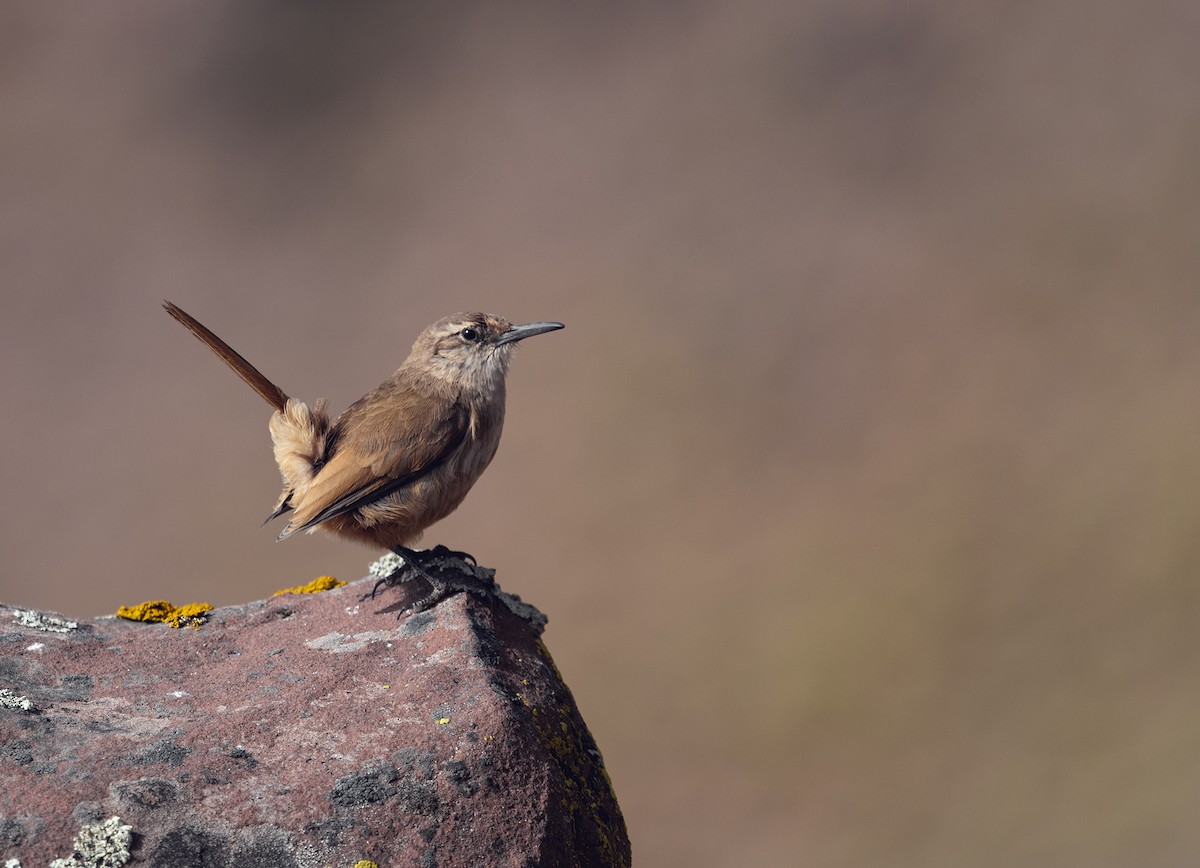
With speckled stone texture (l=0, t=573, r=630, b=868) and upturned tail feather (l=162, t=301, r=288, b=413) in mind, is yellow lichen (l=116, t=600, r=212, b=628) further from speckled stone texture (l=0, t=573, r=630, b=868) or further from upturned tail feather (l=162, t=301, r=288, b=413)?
upturned tail feather (l=162, t=301, r=288, b=413)

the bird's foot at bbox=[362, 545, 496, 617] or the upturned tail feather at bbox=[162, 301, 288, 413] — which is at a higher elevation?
the upturned tail feather at bbox=[162, 301, 288, 413]

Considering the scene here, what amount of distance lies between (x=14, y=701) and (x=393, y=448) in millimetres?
1646

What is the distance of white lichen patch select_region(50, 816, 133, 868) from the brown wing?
1.67 m

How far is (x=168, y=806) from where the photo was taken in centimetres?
271

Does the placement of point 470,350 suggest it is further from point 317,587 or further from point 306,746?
point 306,746

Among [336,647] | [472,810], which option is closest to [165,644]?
[336,647]

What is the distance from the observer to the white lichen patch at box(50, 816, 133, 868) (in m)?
2.49

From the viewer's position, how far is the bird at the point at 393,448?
14.0 feet

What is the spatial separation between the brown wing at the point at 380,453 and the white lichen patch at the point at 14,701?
120 cm

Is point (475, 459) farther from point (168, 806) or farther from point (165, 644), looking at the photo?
point (168, 806)

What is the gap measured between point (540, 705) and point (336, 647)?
0.79m

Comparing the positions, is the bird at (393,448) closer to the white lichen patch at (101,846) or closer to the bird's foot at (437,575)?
the bird's foot at (437,575)

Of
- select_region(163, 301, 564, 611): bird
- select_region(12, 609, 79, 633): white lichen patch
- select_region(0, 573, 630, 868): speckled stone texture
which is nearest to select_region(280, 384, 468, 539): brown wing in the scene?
select_region(163, 301, 564, 611): bird

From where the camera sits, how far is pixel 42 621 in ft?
12.6
